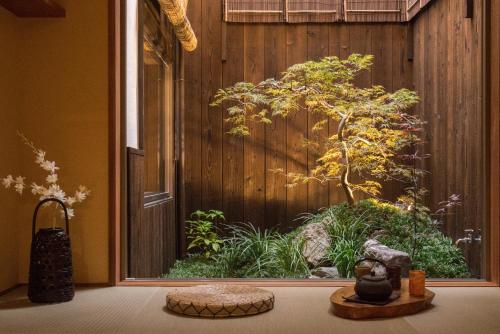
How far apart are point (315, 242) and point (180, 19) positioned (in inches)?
90.1

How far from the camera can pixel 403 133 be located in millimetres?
5496

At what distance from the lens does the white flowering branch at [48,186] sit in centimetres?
244

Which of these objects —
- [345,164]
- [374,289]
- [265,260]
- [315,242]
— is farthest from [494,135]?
[345,164]

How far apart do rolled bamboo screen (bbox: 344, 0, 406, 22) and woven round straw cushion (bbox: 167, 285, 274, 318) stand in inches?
167

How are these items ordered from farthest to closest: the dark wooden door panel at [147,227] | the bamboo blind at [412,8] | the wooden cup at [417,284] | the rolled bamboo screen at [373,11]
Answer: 1. the rolled bamboo screen at [373,11]
2. the bamboo blind at [412,8]
3. the dark wooden door panel at [147,227]
4. the wooden cup at [417,284]

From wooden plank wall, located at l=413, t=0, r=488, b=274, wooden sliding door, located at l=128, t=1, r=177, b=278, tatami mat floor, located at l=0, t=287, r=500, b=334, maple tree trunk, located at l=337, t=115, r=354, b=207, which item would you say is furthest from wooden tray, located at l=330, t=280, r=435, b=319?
maple tree trunk, located at l=337, t=115, r=354, b=207

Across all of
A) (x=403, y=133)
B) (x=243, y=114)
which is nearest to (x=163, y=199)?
(x=243, y=114)

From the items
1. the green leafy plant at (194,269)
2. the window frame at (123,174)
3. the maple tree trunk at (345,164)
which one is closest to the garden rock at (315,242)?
the maple tree trunk at (345,164)

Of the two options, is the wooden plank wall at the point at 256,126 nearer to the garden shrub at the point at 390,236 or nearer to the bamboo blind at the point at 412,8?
the bamboo blind at the point at 412,8

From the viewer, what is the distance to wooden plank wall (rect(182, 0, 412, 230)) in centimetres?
583

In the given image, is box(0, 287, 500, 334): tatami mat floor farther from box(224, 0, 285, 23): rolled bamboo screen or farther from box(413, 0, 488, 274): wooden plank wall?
box(224, 0, 285, 23): rolled bamboo screen

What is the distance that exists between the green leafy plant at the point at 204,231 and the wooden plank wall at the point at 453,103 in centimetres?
228

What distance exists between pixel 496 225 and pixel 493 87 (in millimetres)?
731

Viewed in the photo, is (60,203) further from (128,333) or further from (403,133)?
(403,133)
